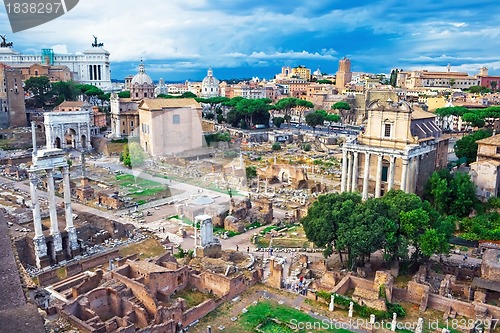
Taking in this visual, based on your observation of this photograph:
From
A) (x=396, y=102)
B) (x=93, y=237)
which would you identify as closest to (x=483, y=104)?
(x=396, y=102)

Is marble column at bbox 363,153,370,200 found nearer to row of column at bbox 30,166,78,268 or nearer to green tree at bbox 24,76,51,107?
A: row of column at bbox 30,166,78,268

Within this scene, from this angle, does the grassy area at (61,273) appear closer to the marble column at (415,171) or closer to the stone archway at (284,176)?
the marble column at (415,171)

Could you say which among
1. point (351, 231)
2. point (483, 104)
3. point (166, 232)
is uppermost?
point (483, 104)

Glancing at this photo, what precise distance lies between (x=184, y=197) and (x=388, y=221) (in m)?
25.2

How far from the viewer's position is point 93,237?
34.1 metres

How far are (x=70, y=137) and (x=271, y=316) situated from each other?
64.9 metres

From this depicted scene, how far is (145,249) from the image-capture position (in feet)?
109

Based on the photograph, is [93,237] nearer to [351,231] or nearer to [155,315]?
[155,315]

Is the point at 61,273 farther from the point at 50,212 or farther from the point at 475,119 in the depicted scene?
the point at 475,119

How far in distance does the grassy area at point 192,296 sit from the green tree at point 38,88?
8200 cm

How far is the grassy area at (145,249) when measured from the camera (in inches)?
1268

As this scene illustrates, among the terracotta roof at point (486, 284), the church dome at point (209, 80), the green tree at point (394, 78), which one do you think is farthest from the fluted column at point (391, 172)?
the green tree at point (394, 78)

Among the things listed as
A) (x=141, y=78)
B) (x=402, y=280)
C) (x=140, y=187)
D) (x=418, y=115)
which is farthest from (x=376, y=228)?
(x=141, y=78)

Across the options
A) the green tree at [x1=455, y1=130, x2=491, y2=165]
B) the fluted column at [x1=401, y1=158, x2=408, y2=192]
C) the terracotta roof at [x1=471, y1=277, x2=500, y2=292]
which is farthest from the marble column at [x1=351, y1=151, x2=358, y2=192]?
the green tree at [x1=455, y1=130, x2=491, y2=165]
